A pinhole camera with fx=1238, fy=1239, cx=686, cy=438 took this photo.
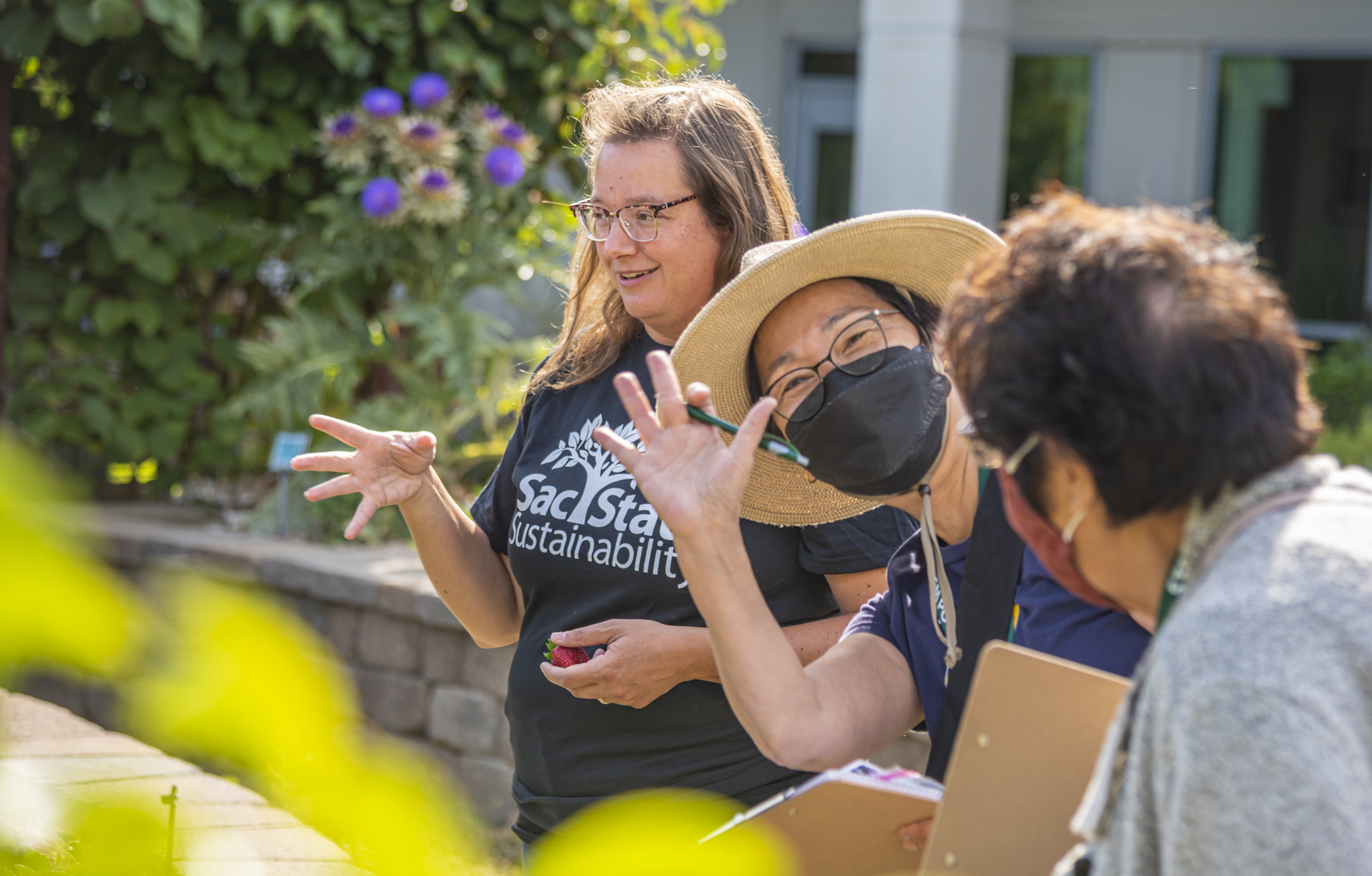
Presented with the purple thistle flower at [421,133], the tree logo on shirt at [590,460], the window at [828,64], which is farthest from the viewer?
the window at [828,64]

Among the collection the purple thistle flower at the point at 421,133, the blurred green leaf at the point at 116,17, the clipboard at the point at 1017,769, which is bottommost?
the clipboard at the point at 1017,769

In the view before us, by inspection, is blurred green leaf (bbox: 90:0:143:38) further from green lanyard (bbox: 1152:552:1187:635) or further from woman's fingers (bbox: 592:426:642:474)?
green lanyard (bbox: 1152:552:1187:635)

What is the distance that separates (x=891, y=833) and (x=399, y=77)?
4.33 metres

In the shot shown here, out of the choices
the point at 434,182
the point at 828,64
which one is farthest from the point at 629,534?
the point at 828,64

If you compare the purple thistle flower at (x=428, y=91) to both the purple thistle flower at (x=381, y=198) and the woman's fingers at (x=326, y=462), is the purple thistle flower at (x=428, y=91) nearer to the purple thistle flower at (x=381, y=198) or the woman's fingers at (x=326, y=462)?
the purple thistle flower at (x=381, y=198)

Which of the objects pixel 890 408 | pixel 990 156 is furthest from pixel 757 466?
pixel 990 156

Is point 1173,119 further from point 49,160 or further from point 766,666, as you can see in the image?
point 766,666

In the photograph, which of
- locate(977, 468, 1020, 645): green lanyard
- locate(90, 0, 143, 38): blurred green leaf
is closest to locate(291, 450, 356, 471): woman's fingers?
locate(977, 468, 1020, 645): green lanyard

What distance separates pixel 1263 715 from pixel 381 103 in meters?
4.36

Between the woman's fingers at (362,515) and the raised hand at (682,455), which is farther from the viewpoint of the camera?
the woman's fingers at (362,515)

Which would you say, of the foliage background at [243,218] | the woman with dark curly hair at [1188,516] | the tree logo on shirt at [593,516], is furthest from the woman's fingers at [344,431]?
the foliage background at [243,218]

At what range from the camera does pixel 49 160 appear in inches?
194

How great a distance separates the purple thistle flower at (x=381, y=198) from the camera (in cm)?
457

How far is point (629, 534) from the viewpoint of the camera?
195cm
